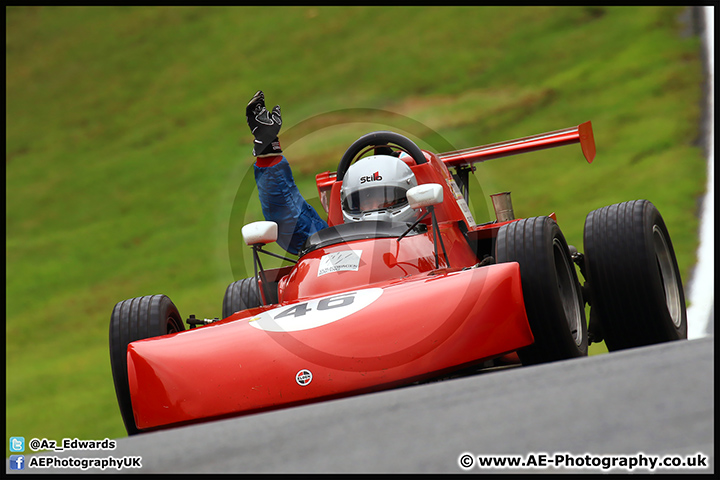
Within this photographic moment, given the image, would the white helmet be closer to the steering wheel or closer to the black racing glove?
the steering wheel

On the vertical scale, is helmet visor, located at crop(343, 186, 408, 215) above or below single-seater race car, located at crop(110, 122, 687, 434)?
above

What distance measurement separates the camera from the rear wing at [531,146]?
19.5 ft

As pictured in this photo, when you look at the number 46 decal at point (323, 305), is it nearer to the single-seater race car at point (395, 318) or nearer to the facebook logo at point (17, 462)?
the single-seater race car at point (395, 318)

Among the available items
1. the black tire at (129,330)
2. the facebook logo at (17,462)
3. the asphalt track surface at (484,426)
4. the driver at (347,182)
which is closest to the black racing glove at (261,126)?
the driver at (347,182)

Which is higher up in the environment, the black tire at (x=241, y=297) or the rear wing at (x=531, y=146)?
the rear wing at (x=531, y=146)

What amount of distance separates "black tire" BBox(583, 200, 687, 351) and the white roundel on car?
1412 millimetres

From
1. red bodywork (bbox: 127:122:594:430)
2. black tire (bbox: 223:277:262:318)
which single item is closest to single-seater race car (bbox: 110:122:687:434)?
red bodywork (bbox: 127:122:594:430)

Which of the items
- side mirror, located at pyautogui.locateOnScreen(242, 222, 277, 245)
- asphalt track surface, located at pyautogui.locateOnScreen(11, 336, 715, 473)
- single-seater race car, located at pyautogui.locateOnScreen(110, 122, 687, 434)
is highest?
side mirror, located at pyautogui.locateOnScreen(242, 222, 277, 245)

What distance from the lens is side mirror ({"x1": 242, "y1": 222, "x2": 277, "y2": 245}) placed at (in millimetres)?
4621

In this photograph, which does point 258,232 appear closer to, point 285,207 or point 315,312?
point 285,207

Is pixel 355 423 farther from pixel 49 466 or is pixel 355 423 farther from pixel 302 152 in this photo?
pixel 302 152

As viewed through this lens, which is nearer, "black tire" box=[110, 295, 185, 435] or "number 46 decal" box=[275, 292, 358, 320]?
"number 46 decal" box=[275, 292, 358, 320]

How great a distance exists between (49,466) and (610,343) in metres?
3.15

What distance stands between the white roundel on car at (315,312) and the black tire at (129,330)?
1.03 metres
